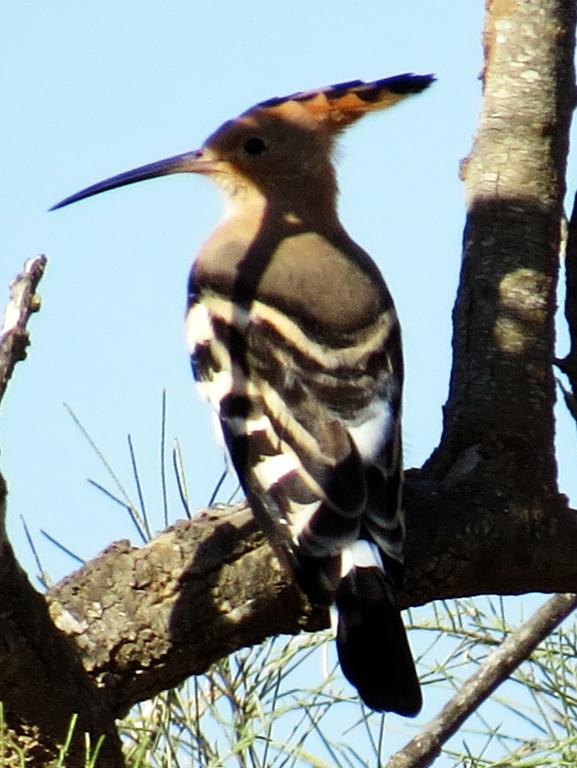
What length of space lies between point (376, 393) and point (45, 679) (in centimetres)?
93

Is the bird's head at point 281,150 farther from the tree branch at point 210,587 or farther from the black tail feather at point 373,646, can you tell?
the black tail feather at point 373,646

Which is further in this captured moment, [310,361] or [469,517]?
[310,361]

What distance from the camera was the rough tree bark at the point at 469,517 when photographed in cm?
225

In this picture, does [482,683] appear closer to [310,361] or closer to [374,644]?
→ [374,644]

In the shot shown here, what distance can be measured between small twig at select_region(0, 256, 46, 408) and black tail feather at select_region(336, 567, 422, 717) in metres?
0.67

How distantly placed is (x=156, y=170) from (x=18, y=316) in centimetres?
Answer: 184

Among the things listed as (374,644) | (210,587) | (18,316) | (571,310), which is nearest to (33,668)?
(210,587)

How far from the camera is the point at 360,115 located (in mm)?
3791

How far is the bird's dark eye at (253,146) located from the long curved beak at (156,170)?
82 mm

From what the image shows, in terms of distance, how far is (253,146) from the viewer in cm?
372

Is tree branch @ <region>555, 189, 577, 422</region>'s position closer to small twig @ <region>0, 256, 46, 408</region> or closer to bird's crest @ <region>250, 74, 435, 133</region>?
bird's crest @ <region>250, 74, 435, 133</region>

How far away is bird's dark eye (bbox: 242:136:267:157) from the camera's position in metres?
3.71

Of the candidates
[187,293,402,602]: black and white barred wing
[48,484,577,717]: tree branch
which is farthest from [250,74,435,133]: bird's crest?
[48,484,577,717]: tree branch

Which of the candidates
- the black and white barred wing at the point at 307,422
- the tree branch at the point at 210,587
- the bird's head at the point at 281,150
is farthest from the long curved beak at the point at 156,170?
the tree branch at the point at 210,587
